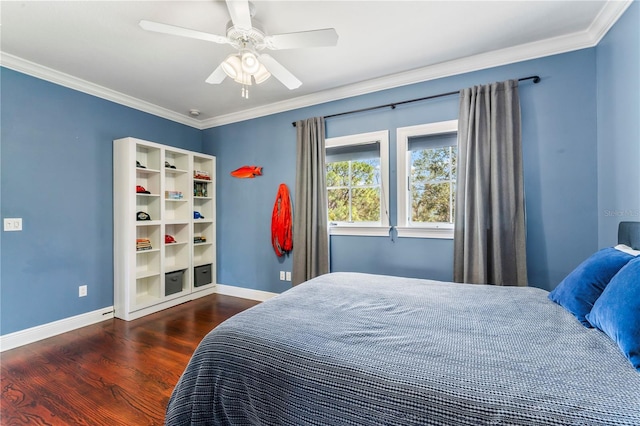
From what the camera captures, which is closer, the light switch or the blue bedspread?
the blue bedspread

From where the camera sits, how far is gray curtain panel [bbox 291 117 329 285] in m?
3.29

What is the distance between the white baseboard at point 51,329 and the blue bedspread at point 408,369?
2.54 m

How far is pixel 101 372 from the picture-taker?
6.94ft

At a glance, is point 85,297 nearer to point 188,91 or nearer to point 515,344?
point 188,91

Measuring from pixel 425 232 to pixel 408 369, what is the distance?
2.08 metres

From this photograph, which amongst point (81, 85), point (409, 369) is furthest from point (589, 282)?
point (81, 85)

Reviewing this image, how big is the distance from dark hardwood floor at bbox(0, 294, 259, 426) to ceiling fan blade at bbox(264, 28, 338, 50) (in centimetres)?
242

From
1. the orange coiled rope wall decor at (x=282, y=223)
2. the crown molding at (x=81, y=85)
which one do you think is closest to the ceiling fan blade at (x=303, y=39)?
the orange coiled rope wall decor at (x=282, y=223)

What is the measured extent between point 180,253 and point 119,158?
1.44 m

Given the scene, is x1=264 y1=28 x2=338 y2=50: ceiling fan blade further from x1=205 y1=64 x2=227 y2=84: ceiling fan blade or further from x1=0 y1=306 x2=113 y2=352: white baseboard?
x1=0 y1=306 x2=113 y2=352: white baseboard

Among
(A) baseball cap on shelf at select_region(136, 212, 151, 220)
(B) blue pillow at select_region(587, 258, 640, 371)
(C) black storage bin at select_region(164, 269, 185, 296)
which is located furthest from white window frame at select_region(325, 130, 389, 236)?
(A) baseball cap on shelf at select_region(136, 212, 151, 220)

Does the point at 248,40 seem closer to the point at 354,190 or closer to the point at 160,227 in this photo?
the point at 354,190

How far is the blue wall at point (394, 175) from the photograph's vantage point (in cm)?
229

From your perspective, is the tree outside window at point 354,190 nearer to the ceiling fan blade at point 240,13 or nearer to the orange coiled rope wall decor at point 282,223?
the orange coiled rope wall decor at point 282,223
